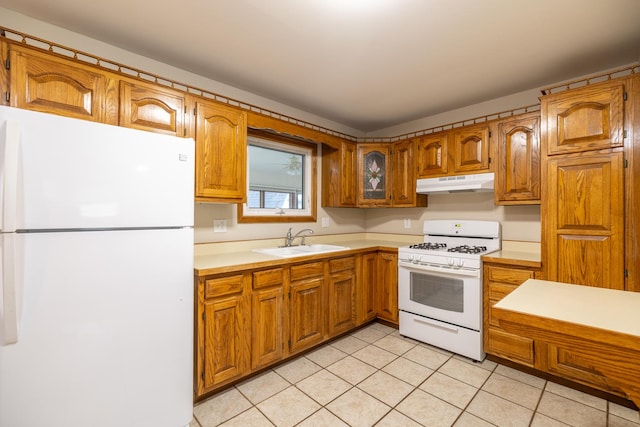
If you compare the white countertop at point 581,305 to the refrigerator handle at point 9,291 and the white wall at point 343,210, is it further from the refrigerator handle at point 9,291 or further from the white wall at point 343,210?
the refrigerator handle at point 9,291

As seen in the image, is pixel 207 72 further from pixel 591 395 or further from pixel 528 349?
pixel 591 395

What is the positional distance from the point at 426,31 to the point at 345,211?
224 centimetres

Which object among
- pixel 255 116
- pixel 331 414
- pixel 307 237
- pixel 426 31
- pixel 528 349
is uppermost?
pixel 426 31

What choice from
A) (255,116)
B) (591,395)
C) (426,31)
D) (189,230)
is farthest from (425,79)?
(591,395)

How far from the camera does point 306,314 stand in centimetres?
245

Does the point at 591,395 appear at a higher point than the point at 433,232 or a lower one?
lower

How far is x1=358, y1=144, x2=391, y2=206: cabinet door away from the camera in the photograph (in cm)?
345

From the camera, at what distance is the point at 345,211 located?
3.73m

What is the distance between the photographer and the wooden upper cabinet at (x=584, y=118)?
6.24ft

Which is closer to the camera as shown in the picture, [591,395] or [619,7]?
[619,7]

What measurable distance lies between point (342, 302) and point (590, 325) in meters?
2.00

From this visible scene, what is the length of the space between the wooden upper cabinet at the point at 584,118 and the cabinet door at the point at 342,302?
1.94 meters

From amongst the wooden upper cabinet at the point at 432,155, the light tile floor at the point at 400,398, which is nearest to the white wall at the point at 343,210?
the wooden upper cabinet at the point at 432,155

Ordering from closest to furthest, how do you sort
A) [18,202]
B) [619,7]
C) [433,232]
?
[18,202] < [619,7] < [433,232]
